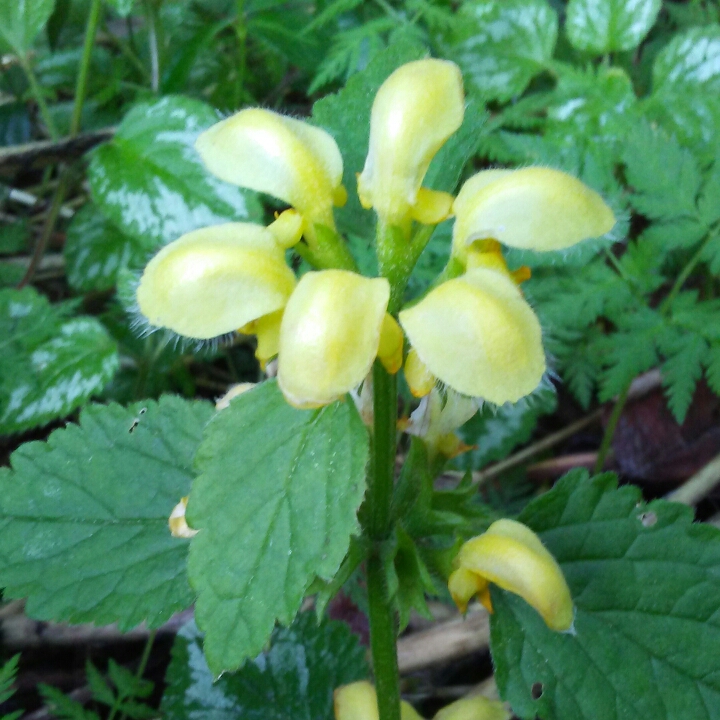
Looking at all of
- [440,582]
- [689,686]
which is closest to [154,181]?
[440,582]

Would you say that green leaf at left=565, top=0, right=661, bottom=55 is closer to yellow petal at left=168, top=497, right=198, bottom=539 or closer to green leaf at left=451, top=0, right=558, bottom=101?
green leaf at left=451, top=0, right=558, bottom=101

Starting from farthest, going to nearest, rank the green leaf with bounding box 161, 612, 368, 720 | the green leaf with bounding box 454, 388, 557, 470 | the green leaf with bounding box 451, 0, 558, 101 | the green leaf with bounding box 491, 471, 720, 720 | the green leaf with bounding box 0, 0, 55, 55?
1. the green leaf with bounding box 451, 0, 558, 101
2. the green leaf with bounding box 454, 388, 557, 470
3. the green leaf with bounding box 0, 0, 55, 55
4. the green leaf with bounding box 161, 612, 368, 720
5. the green leaf with bounding box 491, 471, 720, 720

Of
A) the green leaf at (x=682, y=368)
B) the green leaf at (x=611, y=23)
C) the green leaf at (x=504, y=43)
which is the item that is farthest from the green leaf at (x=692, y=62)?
the green leaf at (x=682, y=368)

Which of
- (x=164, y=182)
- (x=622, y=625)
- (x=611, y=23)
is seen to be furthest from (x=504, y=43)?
(x=622, y=625)

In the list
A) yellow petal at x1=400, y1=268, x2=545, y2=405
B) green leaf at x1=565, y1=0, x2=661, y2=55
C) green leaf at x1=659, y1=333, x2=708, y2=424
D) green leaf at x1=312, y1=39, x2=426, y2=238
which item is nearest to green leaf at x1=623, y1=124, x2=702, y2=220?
green leaf at x1=659, y1=333, x2=708, y2=424

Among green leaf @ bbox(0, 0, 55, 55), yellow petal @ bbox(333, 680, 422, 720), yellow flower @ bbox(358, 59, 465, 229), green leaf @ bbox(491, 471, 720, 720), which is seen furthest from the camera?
green leaf @ bbox(0, 0, 55, 55)

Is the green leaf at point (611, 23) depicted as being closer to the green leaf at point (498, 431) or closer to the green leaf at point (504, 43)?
the green leaf at point (504, 43)

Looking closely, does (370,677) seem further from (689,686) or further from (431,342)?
(431,342)
